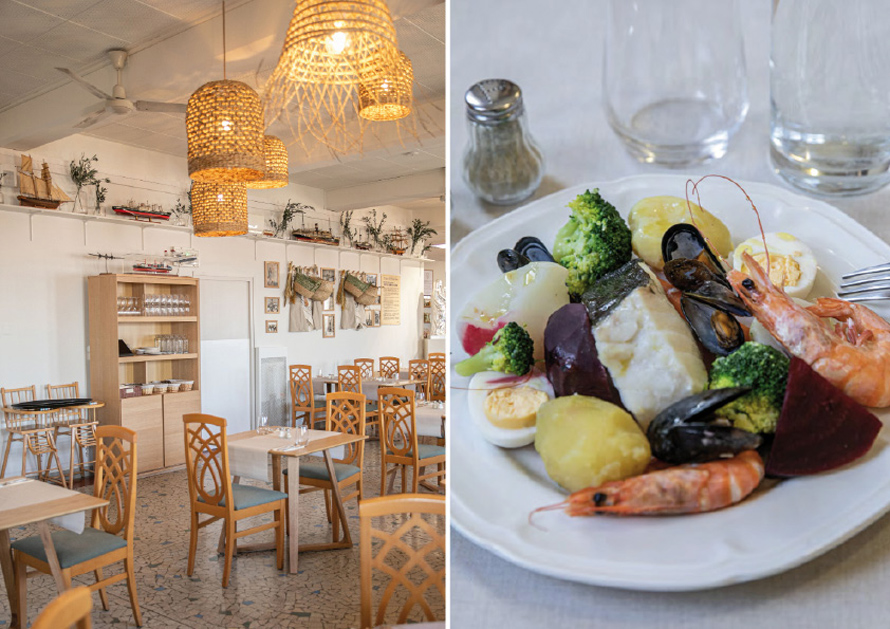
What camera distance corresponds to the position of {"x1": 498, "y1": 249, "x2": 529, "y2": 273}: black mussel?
650 mm

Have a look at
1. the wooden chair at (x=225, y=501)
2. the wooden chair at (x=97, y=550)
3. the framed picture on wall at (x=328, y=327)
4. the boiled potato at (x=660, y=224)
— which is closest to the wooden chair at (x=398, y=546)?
the boiled potato at (x=660, y=224)

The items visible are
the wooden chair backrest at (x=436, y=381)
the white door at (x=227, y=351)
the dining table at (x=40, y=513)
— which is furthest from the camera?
the wooden chair backrest at (x=436, y=381)

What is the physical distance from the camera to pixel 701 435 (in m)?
0.52

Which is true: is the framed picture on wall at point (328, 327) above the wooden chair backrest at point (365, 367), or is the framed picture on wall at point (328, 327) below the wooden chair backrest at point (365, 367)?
above

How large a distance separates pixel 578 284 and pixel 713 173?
166 millimetres

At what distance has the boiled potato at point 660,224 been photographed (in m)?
0.60

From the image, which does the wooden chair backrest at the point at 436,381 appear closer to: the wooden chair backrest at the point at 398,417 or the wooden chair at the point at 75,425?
the wooden chair backrest at the point at 398,417

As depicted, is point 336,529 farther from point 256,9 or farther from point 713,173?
point 713,173

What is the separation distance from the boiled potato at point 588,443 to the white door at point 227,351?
5913mm

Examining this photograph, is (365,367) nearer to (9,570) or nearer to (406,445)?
(406,445)

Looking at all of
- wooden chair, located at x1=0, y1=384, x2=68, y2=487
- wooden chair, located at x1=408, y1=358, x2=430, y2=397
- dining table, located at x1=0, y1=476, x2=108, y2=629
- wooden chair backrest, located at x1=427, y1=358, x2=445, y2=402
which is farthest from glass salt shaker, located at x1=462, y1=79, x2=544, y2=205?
wooden chair, located at x1=408, y1=358, x2=430, y2=397

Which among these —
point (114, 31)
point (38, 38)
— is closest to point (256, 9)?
point (114, 31)

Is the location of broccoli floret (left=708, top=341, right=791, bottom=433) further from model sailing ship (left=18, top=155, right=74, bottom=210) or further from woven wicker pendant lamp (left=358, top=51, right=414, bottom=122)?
model sailing ship (left=18, top=155, right=74, bottom=210)

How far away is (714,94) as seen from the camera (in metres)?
0.60
